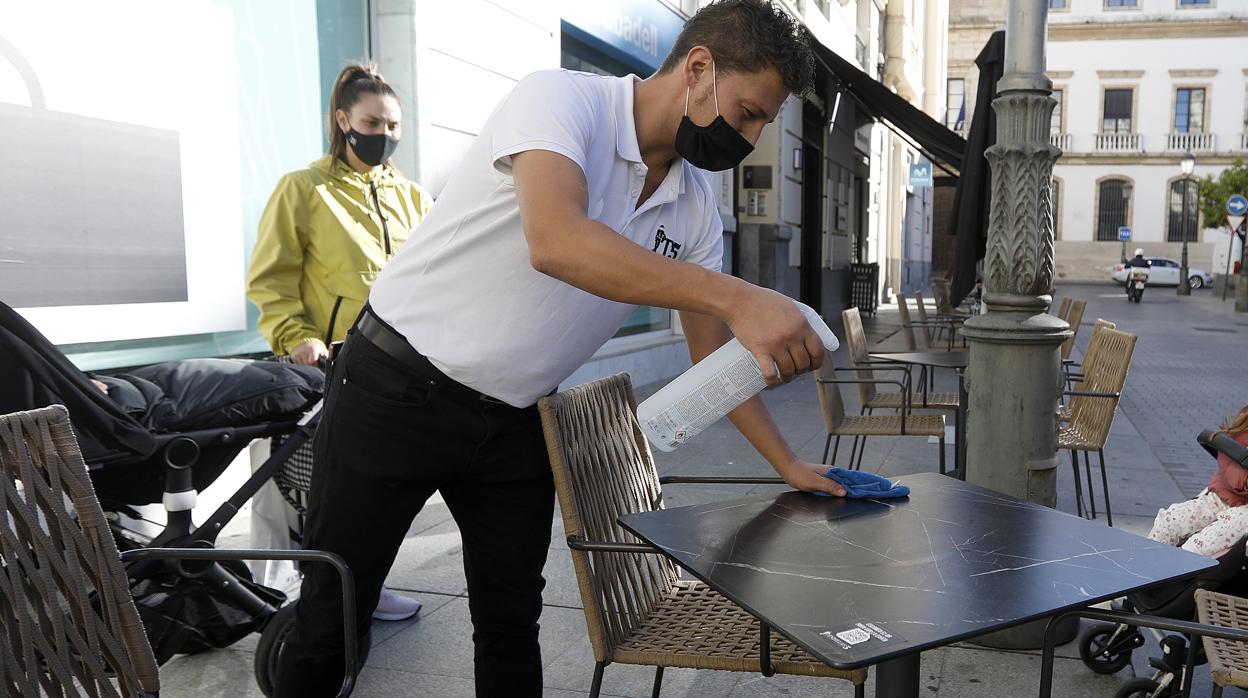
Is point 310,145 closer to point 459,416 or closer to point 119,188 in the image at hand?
point 119,188

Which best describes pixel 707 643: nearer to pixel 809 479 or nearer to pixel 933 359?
pixel 809 479

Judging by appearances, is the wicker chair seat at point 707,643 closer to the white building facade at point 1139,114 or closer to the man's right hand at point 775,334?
the man's right hand at point 775,334

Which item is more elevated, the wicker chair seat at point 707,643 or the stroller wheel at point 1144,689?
the wicker chair seat at point 707,643

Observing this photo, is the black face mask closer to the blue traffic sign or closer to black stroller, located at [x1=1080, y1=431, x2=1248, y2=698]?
black stroller, located at [x1=1080, y1=431, x2=1248, y2=698]

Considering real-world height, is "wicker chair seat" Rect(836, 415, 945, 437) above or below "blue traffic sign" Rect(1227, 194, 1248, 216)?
below

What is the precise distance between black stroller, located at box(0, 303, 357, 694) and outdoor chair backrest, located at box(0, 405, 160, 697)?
909mm

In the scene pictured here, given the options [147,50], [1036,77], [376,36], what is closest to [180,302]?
[147,50]

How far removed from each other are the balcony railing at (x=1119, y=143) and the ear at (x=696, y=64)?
55352 millimetres

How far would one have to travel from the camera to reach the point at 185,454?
2818mm

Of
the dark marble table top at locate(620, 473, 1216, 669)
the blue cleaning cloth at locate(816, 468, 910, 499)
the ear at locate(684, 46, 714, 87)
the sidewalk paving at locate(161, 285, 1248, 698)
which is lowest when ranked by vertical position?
the sidewalk paving at locate(161, 285, 1248, 698)

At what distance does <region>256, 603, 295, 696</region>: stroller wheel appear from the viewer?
2852 mm

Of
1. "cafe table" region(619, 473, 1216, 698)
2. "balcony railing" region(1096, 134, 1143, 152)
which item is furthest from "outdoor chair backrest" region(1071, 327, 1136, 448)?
"balcony railing" region(1096, 134, 1143, 152)

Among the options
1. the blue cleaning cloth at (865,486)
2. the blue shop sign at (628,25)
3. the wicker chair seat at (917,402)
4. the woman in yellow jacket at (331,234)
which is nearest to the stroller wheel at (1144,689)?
the blue cleaning cloth at (865,486)

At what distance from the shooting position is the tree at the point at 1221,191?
39031mm
